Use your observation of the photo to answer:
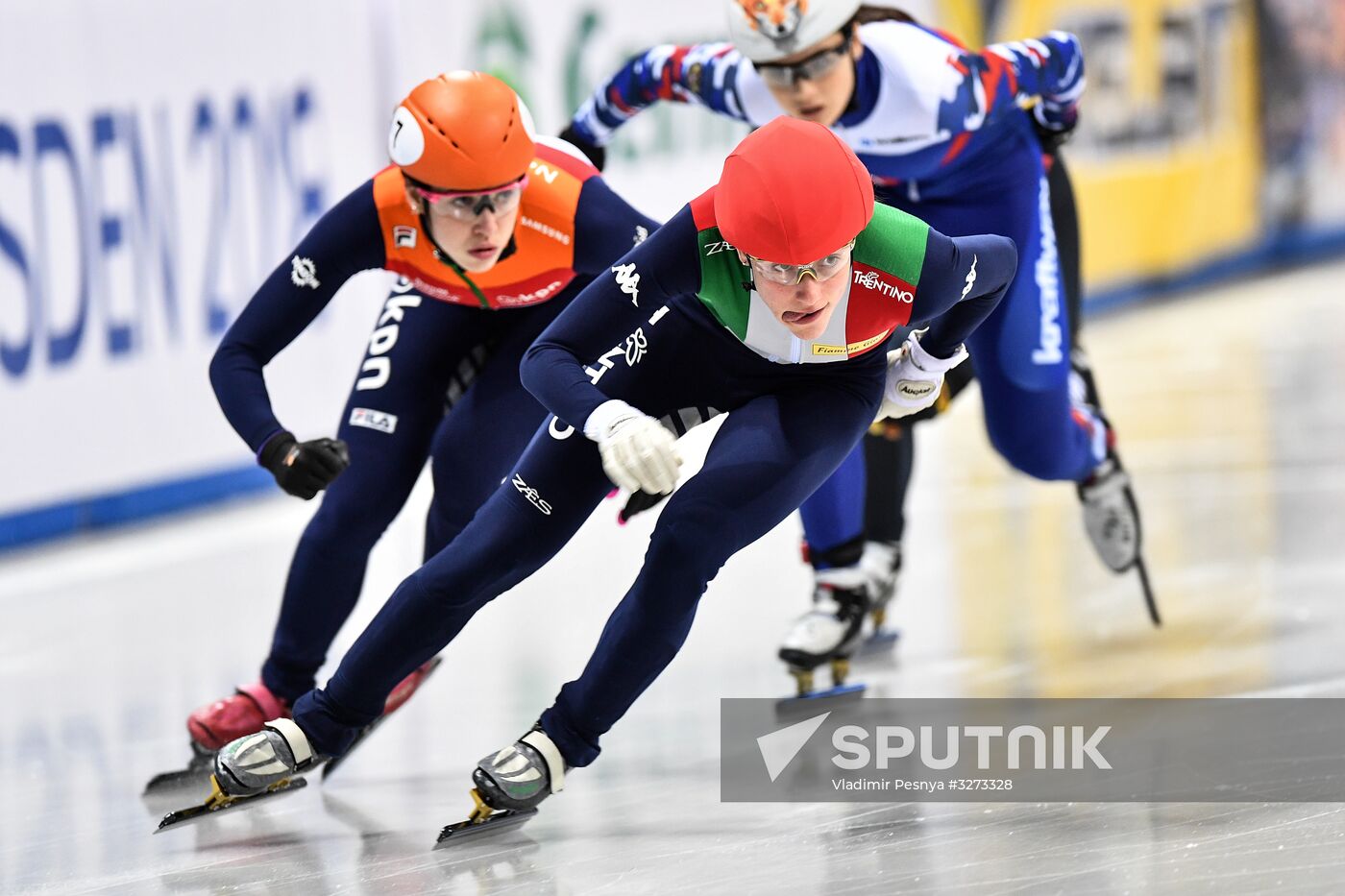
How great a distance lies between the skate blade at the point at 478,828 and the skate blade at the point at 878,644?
62.7 inches

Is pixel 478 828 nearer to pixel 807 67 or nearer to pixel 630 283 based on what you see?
pixel 630 283

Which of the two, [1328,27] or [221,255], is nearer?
[221,255]

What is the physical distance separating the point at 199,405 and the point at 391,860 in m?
3.98

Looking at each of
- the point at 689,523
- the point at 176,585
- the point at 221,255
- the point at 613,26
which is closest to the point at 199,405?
the point at 221,255

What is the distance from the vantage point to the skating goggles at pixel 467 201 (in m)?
3.61

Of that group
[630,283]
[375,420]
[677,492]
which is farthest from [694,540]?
[375,420]

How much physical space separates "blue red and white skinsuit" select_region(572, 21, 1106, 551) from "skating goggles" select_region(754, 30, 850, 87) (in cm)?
11

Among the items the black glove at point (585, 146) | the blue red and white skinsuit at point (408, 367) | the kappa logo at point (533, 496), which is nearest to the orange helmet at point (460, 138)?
the blue red and white skinsuit at point (408, 367)

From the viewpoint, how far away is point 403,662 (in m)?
3.30

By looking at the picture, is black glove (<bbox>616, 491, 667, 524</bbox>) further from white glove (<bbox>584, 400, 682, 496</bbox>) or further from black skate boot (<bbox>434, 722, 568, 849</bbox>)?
black skate boot (<bbox>434, 722, 568, 849</bbox>)

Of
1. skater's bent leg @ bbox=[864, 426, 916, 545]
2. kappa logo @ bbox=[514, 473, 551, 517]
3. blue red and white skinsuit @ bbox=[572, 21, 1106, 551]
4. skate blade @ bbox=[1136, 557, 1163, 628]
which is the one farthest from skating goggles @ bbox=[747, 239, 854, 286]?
skate blade @ bbox=[1136, 557, 1163, 628]

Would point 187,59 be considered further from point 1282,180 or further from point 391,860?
point 1282,180

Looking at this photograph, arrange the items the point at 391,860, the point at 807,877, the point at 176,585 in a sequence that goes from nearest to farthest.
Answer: the point at 807,877, the point at 391,860, the point at 176,585

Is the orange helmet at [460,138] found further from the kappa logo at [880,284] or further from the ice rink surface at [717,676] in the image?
the ice rink surface at [717,676]
